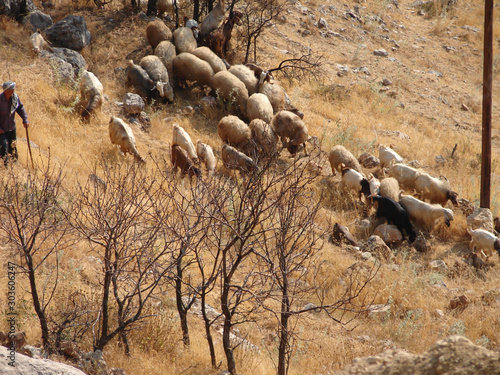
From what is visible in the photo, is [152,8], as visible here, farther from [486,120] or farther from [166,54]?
[486,120]

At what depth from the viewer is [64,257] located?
6488mm

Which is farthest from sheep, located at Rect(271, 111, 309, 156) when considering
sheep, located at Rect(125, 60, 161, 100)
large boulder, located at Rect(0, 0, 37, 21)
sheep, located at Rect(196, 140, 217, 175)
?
large boulder, located at Rect(0, 0, 37, 21)

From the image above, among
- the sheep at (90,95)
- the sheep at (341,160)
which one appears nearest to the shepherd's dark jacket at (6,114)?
the sheep at (90,95)

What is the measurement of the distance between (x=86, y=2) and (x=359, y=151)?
30.8 ft

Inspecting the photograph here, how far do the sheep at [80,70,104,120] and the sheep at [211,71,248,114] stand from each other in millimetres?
2815

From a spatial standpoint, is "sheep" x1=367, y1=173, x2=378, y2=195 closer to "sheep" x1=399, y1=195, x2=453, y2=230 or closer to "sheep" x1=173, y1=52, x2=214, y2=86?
"sheep" x1=399, y1=195, x2=453, y2=230

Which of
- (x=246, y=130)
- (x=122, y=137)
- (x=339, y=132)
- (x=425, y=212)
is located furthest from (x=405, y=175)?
(x=122, y=137)

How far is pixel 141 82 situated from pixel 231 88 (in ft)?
7.03

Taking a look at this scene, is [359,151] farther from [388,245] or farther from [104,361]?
[104,361]

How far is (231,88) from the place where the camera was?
11773 millimetres

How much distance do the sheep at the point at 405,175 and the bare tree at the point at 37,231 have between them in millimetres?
6905

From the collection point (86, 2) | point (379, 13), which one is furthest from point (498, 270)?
point (379, 13)

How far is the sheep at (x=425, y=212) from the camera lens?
9.27m

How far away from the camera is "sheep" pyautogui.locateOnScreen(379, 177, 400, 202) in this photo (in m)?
9.68
